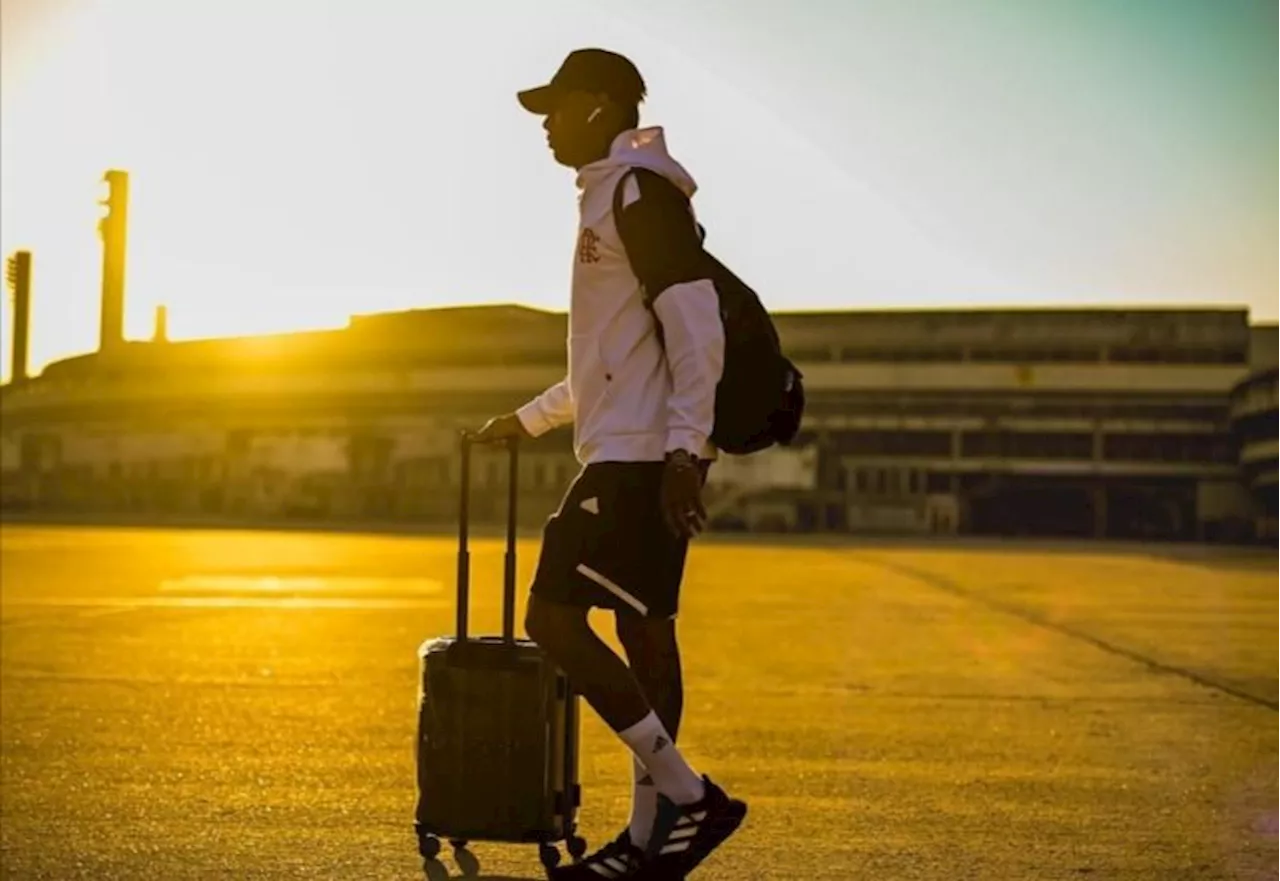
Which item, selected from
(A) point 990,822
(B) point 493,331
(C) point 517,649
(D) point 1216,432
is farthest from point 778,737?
(B) point 493,331

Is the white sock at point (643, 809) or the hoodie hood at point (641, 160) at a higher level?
the hoodie hood at point (641, 160)

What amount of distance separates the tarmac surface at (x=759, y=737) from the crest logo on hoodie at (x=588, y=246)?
165 cm

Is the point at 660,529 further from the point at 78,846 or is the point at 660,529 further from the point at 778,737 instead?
the point at 778,737

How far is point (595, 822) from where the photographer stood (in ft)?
16.8

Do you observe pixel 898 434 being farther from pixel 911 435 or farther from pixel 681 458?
→ pixel 681 458

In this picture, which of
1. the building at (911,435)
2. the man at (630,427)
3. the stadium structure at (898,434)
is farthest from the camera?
the building at (911,435)

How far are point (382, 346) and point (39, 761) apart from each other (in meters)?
69.3

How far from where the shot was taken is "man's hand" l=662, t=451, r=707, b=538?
11.2 feet

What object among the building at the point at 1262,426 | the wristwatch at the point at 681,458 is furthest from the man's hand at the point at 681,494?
the building at the point at 1262,426

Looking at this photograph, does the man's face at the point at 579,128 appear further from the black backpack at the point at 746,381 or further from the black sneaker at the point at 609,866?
the black sneaker at the point at 609,866

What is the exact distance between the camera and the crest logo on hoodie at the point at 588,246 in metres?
3.71

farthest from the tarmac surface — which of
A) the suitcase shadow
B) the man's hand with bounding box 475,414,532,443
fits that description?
the man's hand with bounding box 475,414,532,443

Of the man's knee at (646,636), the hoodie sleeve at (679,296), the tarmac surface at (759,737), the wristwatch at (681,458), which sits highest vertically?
the hoodie sleeve at (679,296)

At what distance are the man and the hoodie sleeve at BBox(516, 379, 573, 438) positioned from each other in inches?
13.1
